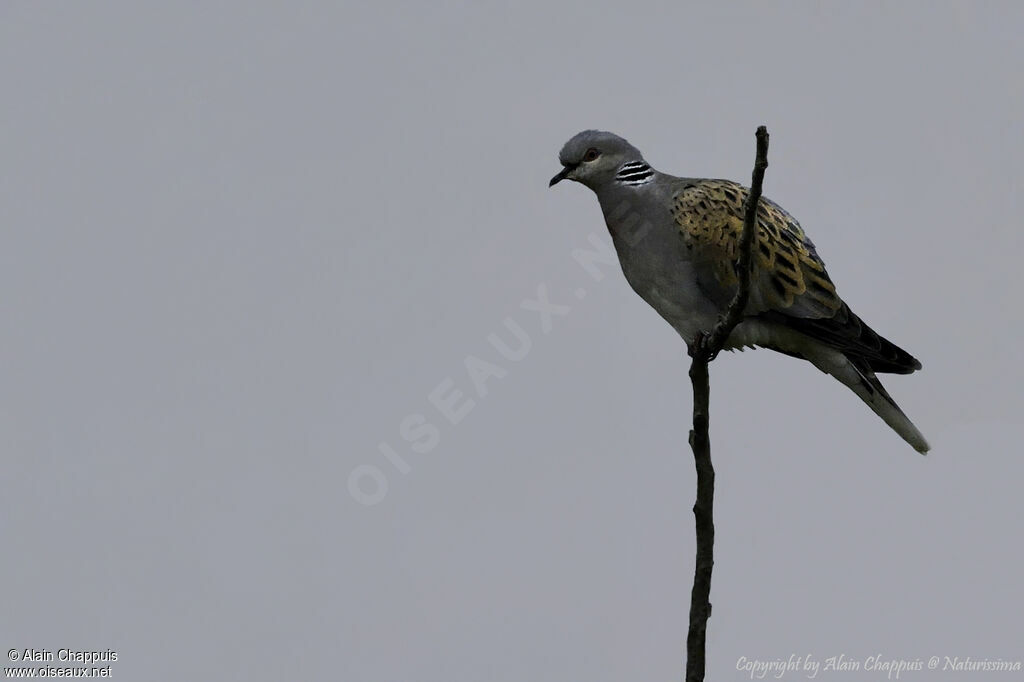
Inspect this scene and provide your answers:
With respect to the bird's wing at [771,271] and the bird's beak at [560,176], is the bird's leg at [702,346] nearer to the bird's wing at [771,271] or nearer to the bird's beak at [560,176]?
the bird's wing at [771,271]

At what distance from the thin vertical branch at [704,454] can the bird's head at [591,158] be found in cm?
164

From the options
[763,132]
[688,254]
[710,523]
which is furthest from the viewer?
[688,254]

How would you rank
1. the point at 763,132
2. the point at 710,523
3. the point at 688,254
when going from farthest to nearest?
the point at 688,254 → the point at 710,523 → the point at 763,132

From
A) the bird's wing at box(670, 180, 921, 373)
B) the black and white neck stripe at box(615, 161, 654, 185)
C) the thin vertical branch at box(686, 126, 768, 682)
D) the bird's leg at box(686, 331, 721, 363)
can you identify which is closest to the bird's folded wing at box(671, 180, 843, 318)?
the bird's wing at box(670, 180, 921, 373)

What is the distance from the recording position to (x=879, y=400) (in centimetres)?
730

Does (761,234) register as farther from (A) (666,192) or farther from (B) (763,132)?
(B) (763,132)

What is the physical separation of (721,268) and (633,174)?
2.60 ft

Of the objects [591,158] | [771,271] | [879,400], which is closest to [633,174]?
[591,158]

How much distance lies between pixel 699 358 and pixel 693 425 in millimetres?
325

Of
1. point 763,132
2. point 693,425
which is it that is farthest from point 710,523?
point 763,132

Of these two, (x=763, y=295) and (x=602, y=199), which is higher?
(x=602, y=199)

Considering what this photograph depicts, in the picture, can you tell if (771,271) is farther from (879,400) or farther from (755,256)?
(879,400)

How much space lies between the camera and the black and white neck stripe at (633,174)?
23.8ft

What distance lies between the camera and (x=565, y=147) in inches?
287
